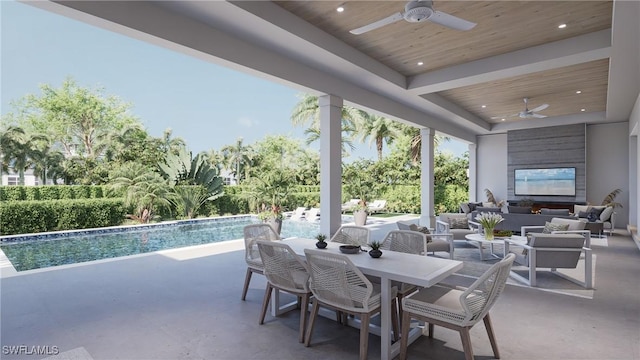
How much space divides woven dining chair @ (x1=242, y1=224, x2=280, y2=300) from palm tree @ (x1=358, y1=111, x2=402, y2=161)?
12.3m

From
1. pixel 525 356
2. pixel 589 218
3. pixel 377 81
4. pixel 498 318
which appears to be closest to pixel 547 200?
pixel 589 218

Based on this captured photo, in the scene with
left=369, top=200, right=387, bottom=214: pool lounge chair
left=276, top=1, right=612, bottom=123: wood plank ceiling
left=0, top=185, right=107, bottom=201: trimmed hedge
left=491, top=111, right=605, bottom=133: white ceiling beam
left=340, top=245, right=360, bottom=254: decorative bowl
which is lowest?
left=369, top=200, right=387, bottom=214: pool lounge chair

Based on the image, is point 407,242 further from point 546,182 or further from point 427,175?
point 546,182

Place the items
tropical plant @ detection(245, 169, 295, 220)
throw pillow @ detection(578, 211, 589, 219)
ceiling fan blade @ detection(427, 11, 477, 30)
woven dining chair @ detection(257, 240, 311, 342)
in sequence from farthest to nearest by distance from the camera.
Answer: throw pillow @ detection(578, 211, 589, 219), tropical plant @ detection(245, 169, 295, 220), ceiling fan blade @ detection(427, 11, 477, 30), woven dining chair @ detection(257, 240, 311, 342)

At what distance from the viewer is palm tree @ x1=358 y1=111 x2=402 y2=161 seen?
16.5 m

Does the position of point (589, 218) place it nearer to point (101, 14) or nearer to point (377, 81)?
point (377, 81)

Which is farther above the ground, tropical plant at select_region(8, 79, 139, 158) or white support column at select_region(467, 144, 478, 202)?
tropical plant at select_region(8, 79, 139, 158)

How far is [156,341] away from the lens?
2.97 meters

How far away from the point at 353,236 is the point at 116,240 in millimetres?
7325

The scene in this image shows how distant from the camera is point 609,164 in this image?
1119cm

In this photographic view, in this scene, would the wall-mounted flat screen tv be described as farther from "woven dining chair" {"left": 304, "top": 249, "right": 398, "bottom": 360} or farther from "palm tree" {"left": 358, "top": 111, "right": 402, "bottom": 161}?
"woven dining chair" {"left": 304, "top": 249, "right": 398, "bottom": 360}

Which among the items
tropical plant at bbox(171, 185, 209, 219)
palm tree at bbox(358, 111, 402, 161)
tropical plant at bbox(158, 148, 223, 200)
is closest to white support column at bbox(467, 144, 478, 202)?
palm tree at bbox(358, 111, 402, 161)

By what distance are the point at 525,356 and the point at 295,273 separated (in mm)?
2069

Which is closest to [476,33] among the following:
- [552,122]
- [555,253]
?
[555,253]
